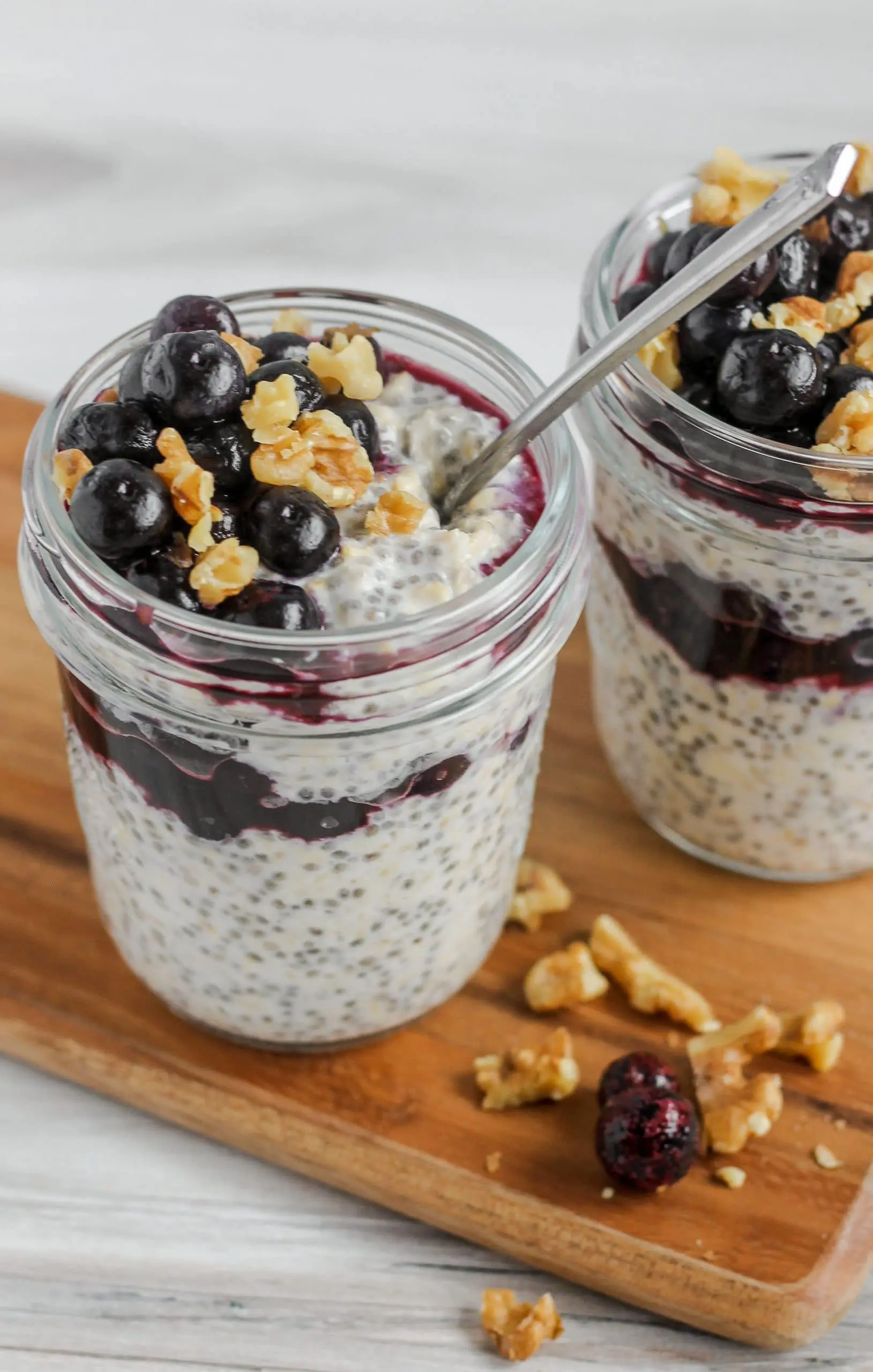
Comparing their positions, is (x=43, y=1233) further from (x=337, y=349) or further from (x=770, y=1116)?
(x=337, y=349)

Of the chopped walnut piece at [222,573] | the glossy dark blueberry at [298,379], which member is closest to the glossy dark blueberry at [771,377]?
the glossy dark blueberry at [298,379]

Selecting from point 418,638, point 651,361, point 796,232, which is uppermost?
point 796,232

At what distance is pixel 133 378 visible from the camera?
133 centimetres

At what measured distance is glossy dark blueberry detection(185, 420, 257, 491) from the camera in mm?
1300

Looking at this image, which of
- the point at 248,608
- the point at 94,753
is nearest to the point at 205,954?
the point at 94,753

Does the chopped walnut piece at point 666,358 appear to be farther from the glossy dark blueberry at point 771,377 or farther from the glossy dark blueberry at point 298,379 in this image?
the glossy dark blueberry at point 298,379

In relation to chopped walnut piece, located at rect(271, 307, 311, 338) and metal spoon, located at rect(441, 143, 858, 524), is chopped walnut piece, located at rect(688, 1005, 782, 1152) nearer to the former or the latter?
metal spoon, located at rect(441, 143, 858, 524)

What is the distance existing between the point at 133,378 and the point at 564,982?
74 centimetres

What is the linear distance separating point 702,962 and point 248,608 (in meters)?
0.72

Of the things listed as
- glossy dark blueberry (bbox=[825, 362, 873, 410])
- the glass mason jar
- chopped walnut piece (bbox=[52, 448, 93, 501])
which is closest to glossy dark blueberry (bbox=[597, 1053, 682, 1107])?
the glass mason jar

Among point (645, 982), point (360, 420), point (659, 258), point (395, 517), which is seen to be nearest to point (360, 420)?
point (360, 420)

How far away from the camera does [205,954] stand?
4.94 ft

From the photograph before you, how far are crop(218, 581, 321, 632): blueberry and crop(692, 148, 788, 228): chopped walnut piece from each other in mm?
660

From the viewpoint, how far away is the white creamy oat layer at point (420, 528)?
1.28 meters
